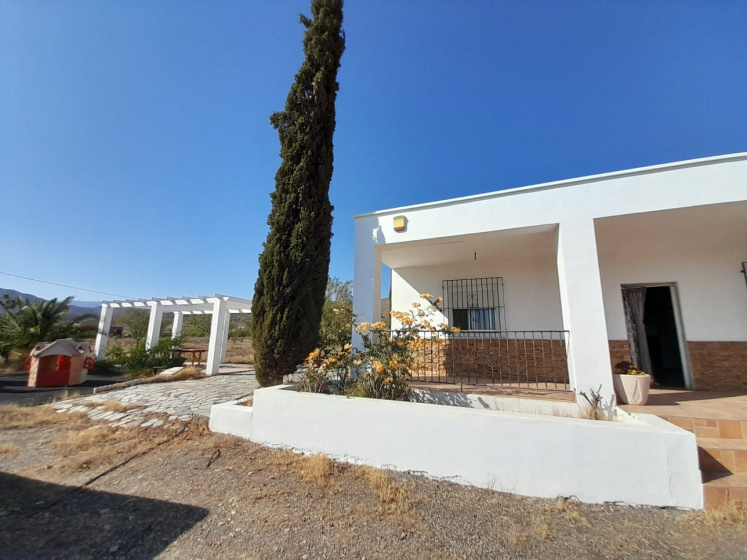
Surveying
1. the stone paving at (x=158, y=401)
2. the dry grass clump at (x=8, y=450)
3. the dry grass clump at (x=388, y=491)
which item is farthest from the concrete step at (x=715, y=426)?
the dry grass clump at (x=8, y=450)

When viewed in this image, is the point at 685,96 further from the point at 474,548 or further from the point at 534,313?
the point at 474,548

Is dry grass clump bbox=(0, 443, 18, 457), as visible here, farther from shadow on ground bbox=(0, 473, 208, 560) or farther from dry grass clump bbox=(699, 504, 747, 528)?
dry grass clump bbox=(699, 504, 747, 528)

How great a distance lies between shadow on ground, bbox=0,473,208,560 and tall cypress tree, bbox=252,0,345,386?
8.56 ft

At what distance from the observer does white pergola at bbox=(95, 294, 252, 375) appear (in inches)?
400

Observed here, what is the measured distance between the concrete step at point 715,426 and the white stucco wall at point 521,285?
12.0 ft

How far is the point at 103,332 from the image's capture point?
12.8 m

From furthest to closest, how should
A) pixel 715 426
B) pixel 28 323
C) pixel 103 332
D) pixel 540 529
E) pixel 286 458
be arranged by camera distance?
pixel 103 332 → pixel 28 323 → pixel 286 458 → pixel 715 426 → pixel 540 529

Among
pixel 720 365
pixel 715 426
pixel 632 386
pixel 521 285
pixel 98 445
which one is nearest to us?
pixel 715 426

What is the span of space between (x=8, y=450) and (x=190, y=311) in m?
9.91

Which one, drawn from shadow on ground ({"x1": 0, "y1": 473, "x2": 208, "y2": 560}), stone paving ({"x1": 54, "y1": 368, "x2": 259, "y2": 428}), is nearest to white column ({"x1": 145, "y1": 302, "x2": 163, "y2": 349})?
stone paving ({"x1": 54, "y1": 368, "x2": 259, "y2": 428})

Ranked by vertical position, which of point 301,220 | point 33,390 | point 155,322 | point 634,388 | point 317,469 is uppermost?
point 301,220

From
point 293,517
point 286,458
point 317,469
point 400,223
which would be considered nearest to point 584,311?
point 400,223

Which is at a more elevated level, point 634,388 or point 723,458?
point 634,388

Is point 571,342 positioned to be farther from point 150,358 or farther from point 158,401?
point 150,358
